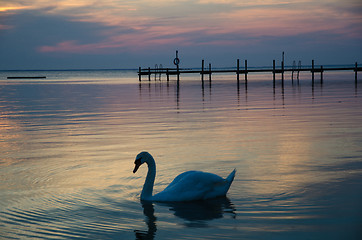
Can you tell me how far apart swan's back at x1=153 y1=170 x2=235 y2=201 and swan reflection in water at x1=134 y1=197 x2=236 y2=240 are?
0.31 feet

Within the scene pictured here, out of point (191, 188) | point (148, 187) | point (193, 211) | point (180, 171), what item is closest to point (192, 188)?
point (191, 188)

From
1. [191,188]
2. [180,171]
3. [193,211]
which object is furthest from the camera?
[180,171]

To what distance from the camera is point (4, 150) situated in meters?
12.0

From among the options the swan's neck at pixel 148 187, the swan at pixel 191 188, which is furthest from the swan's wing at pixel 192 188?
the swan's neck at pixel 148 187

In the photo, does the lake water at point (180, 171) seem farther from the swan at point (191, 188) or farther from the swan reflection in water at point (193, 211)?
the swan at point (191, 188)

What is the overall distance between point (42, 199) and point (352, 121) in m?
11.8

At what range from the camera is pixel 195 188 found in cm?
765

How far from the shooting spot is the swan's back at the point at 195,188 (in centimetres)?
760

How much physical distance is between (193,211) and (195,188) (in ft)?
1.73

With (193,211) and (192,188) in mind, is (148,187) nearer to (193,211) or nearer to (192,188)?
(192,188)

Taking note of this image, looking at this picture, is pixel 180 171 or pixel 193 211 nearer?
pixel 193 211

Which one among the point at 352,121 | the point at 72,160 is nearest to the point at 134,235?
the point at 72,160

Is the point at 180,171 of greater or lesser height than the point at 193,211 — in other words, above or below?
above

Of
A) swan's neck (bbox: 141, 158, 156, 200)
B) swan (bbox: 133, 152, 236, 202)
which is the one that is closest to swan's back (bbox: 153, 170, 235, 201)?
swan (bbox: 133, 152, 236, 202)
